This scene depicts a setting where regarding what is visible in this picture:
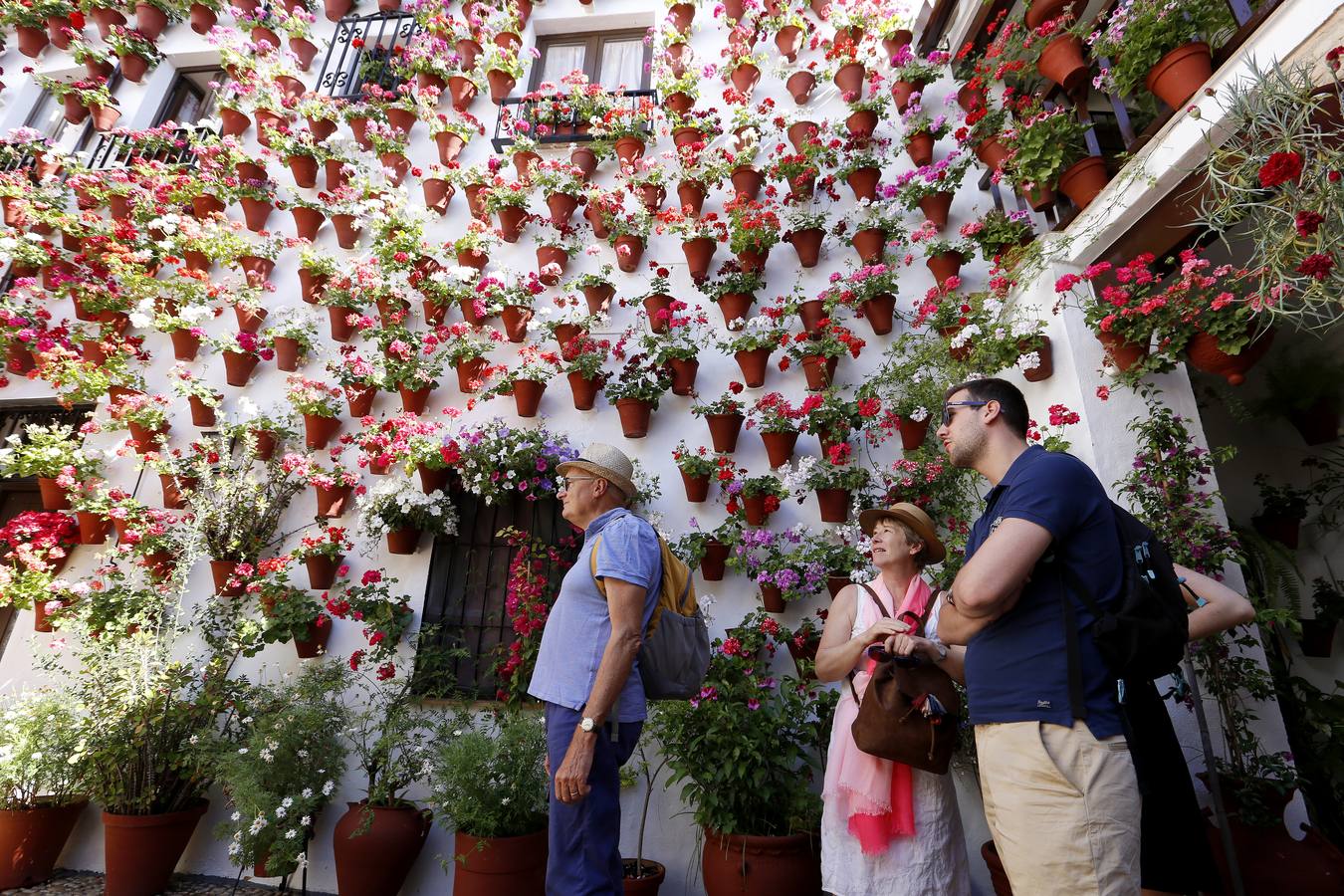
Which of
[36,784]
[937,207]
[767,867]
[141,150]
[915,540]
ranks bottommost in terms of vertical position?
[767,867]

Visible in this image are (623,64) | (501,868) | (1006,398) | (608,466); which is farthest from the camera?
(623,64)

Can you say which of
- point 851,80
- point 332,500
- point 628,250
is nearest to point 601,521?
point 332,500

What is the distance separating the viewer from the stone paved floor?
12.2ft

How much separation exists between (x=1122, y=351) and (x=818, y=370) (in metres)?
1.68

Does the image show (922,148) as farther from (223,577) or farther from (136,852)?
(136,852)

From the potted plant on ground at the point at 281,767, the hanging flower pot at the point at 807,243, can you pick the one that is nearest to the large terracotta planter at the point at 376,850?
the potted plant on ground at the point at 281,767

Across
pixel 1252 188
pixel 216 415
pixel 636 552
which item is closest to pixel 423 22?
pixel 216 415

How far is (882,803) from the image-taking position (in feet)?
7.60

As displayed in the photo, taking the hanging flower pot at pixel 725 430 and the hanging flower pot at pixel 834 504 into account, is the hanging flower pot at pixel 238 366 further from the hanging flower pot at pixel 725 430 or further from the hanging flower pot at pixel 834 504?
the hanging flower pot at pixel 834 504

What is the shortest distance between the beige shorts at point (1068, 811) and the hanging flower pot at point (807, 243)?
3838mm

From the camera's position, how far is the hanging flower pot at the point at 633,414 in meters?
4.50

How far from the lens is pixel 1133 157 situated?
3268 mm

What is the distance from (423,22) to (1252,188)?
259 inches

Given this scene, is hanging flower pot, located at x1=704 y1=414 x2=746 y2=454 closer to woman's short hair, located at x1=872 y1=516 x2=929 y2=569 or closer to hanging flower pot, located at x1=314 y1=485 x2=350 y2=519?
woman's short hair, located at x1=872 y1=516 x2=929 y2=569
